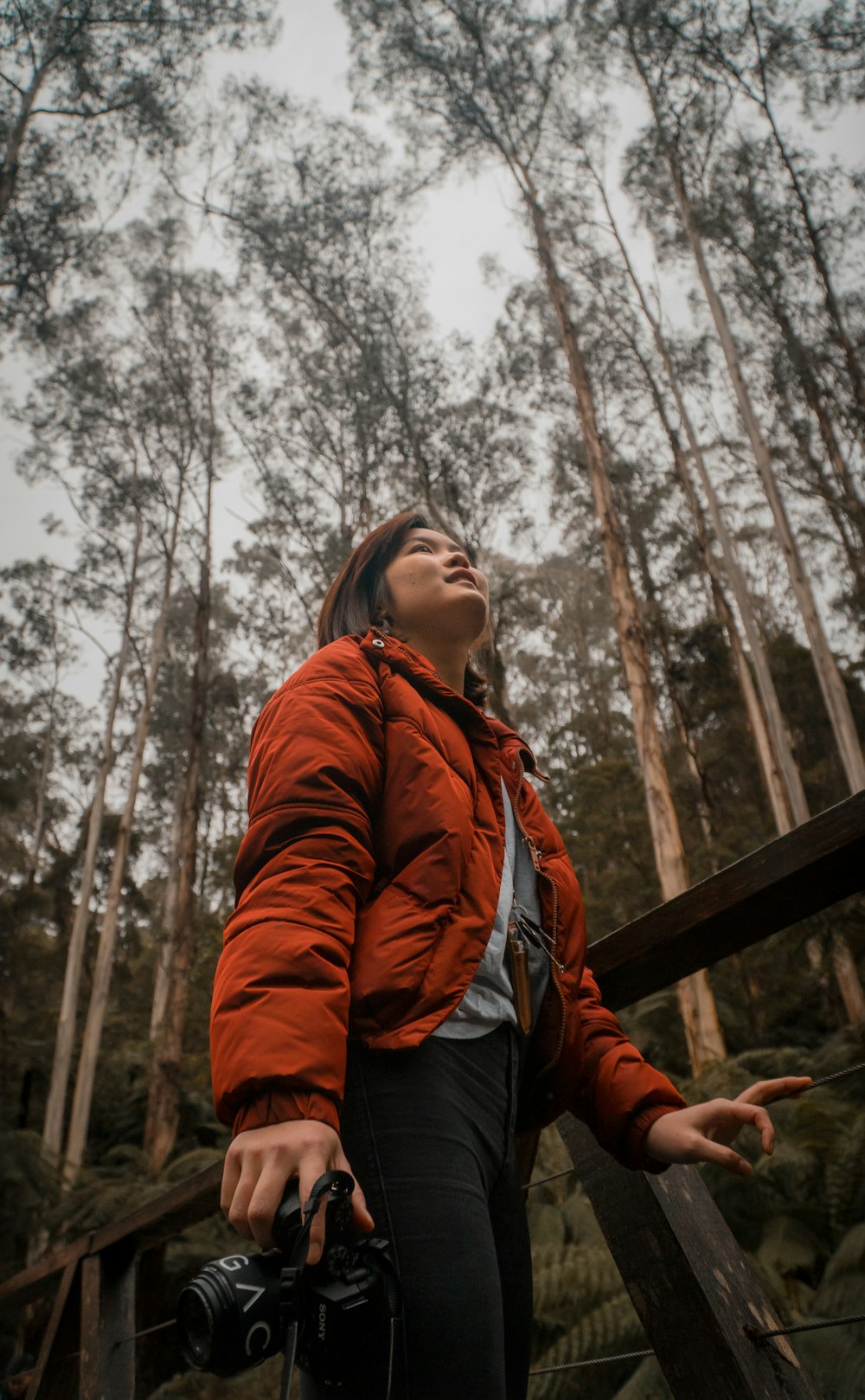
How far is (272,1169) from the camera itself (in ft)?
2.52

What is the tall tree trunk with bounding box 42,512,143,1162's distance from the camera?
10289 millimetres

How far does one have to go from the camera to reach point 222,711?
62.2 ft

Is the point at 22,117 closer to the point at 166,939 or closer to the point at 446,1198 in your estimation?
the point at 166,939

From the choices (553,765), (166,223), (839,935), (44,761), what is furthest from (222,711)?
(839,935)

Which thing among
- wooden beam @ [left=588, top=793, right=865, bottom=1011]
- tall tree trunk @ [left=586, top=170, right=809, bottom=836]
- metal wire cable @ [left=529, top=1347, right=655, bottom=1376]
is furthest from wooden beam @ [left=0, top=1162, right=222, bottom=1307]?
tall tree trunk @ [left=586, top=170, right=809, bottom=836]

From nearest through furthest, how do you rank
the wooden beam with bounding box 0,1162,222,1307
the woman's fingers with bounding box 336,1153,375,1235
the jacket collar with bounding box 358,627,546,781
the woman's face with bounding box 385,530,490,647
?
the woman's fingers with bounding box 336,1153,375,1235
the jacket collar with bounding box 358,627,546,781
the woman's face with bounding box 385,530,490,647
the wooden beam with bounding box 0,1162,222,1307

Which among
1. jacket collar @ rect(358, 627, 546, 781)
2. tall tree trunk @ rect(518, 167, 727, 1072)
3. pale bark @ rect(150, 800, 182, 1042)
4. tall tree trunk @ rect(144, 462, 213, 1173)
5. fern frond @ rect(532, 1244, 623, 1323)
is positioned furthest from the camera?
pale bark @ rect(150, 800, 182, 1042)

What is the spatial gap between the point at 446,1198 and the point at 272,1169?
0.21 meters

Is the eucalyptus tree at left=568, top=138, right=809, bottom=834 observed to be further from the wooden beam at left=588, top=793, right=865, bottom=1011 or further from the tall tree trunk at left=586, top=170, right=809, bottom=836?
the wooden beam at left=588, top=793, right=865, bottom=1011

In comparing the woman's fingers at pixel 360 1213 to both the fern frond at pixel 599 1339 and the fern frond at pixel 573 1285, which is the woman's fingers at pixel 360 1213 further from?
the fern frond at pixel 573 1285

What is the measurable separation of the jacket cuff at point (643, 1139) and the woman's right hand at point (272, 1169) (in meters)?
0.49

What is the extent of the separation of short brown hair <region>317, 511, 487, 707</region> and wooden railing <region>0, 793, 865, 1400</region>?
2.28 feet

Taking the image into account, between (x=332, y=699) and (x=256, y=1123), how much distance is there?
1.78ft

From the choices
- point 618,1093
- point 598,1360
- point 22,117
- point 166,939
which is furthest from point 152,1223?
point 166,939
